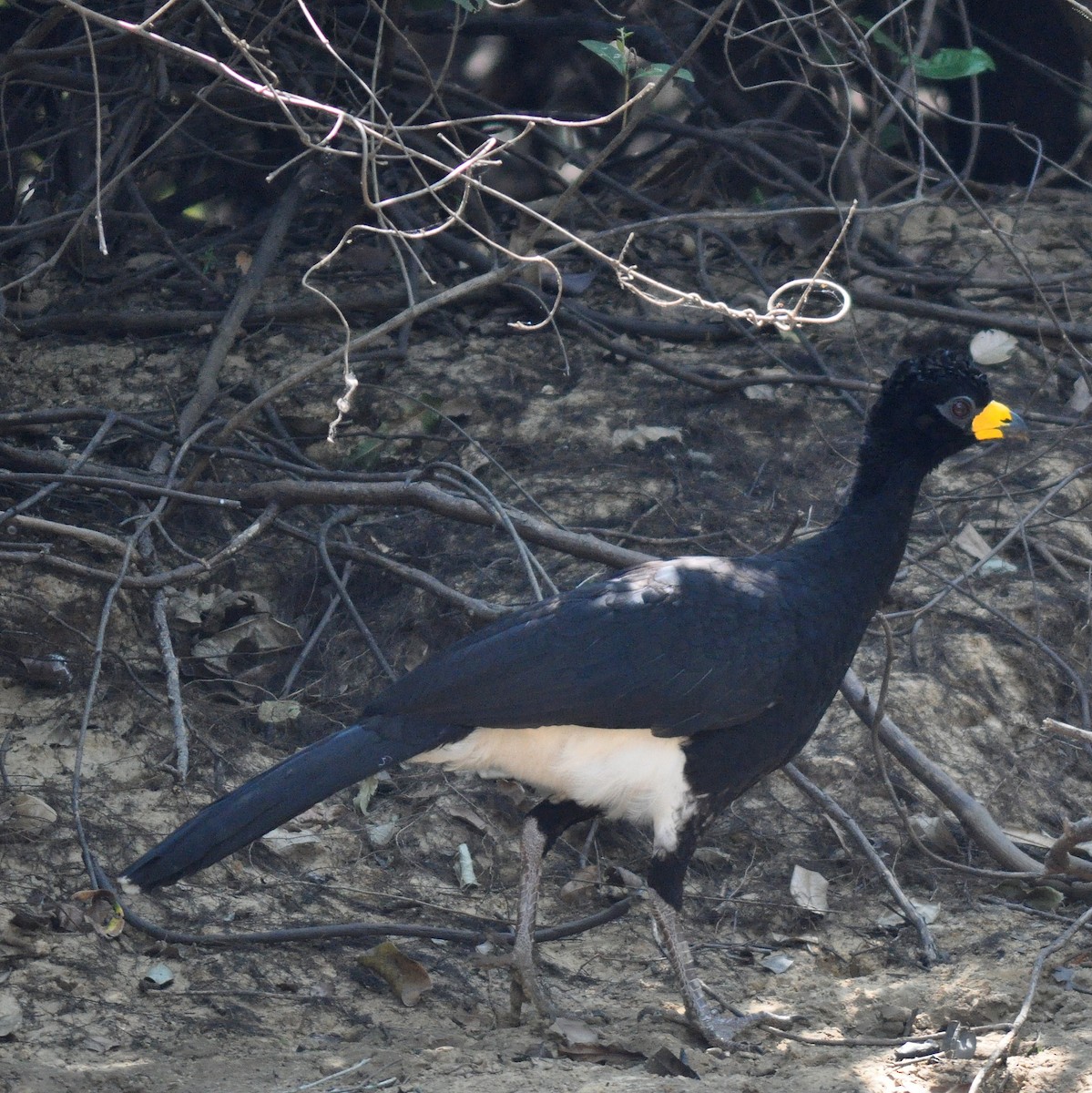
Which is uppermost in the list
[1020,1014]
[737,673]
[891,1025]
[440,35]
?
[440,35]

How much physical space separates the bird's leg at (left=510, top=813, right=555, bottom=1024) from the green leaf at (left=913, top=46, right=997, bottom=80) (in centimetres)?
379

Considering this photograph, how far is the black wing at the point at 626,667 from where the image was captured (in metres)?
3.67

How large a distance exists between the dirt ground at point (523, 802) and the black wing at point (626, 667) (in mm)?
717

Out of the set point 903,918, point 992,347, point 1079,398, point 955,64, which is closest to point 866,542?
point 903,918

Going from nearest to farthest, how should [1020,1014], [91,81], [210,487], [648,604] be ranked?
[1020,1014] < [648,604] < [210,487] < [91,81]

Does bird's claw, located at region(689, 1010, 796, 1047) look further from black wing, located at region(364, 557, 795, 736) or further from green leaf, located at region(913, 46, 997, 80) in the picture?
green leaf, located at region(913, 46, 997, 80)

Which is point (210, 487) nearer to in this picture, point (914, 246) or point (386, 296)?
point (386, 296)

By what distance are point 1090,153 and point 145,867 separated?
637cm

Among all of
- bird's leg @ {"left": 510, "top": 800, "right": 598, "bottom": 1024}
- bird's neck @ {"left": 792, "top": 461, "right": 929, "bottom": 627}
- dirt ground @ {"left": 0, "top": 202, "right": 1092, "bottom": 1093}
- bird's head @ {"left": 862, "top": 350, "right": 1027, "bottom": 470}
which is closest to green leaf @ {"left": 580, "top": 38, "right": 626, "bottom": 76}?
bird's head @ {"left": 862, "top": 350, "right": 1027, "bottom": 470}

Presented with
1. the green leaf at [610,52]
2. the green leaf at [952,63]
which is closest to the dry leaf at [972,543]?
the green leaf at [952,63]

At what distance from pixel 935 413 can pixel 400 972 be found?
7.38 ft

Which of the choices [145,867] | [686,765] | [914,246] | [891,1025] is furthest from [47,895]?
[914,246]

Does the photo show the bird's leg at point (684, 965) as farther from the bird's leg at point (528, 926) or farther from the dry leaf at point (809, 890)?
the dry leaf at point (809, 890)

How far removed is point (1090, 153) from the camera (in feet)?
24.2
